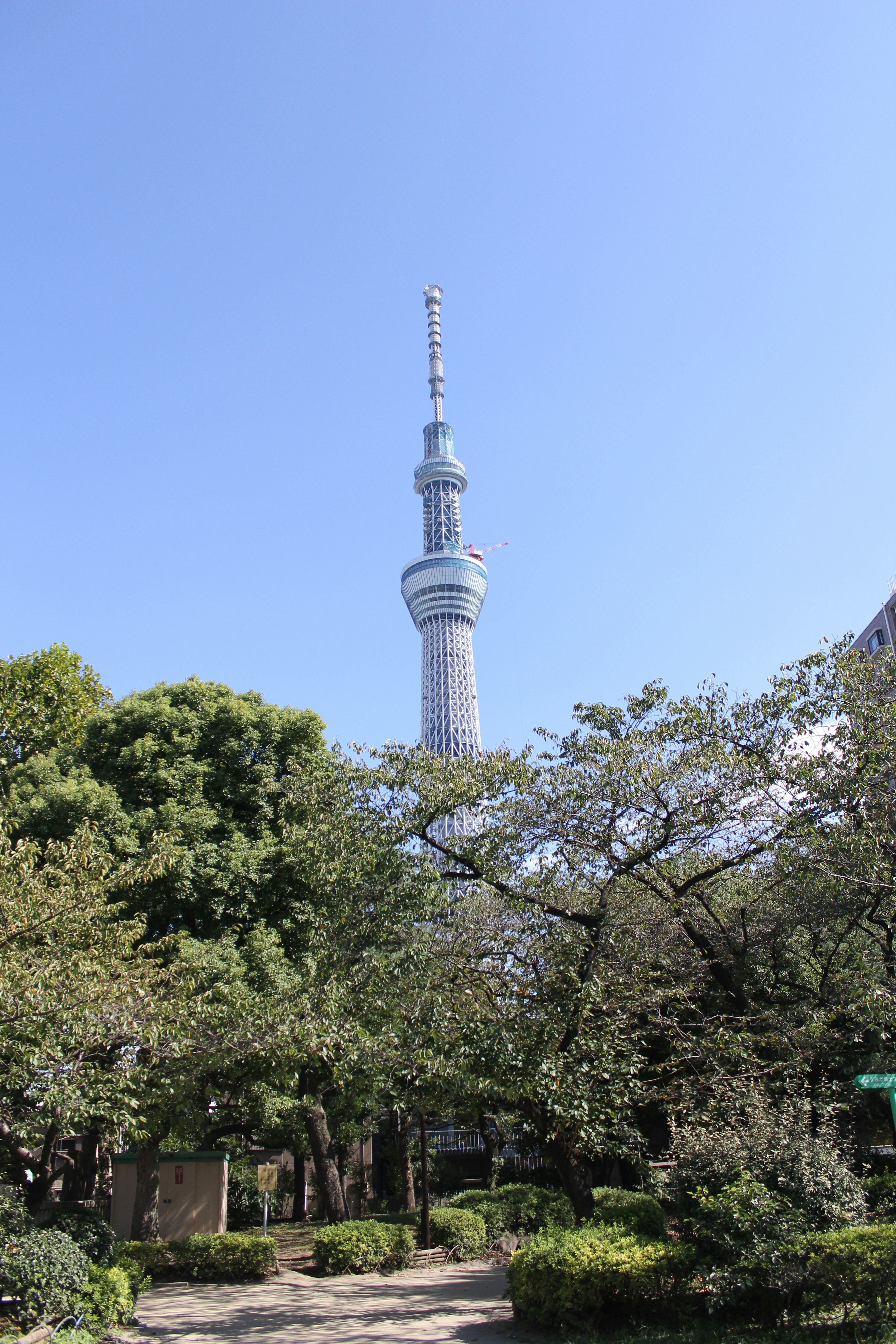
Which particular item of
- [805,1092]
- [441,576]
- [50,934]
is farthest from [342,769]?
[441,576]

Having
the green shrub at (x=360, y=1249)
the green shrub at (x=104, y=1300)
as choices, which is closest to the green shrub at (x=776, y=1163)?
the green shrub at (x=104, y=1300)

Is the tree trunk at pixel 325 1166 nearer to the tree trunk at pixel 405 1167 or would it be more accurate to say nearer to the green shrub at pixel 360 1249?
the green shrub at pixel 360 1249

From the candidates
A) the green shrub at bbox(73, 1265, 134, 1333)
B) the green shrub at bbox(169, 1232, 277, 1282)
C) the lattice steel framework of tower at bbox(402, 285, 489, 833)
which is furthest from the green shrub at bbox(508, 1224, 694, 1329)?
the lattice steel framework of tower at bbox(402, 285, 489, 833)

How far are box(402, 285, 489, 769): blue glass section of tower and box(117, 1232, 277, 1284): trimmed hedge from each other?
59.0 m

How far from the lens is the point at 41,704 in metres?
22.8

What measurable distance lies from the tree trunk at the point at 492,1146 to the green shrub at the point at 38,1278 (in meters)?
14.4

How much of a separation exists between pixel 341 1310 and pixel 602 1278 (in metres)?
4.79

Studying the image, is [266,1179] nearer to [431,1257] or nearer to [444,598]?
[431,1257]

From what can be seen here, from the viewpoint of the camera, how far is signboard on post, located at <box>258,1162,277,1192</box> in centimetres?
1573

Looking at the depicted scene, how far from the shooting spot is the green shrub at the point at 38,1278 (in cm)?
927

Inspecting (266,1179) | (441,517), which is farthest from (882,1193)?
(441,517)

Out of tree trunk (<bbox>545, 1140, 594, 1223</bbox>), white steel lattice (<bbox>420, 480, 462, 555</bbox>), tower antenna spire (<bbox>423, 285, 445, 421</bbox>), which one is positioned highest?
tower antenna spire (<bbox>423, 285, 445, 421</bbox>)

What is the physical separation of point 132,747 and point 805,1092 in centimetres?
1321

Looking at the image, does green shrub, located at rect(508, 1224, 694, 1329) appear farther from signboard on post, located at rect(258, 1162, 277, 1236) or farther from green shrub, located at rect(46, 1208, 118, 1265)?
signboard on post, located at rect(258, 1162, 277, 1236)
